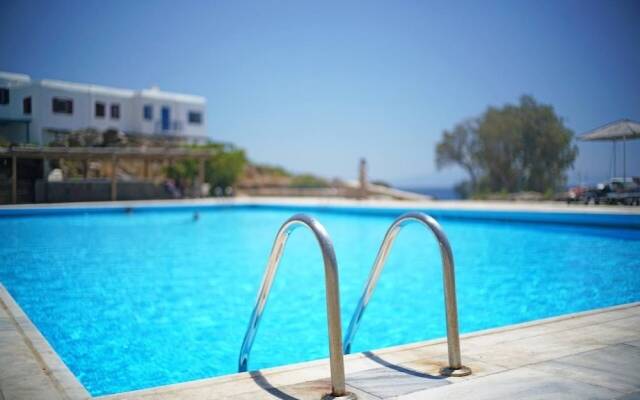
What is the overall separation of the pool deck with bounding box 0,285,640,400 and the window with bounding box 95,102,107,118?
16035 mm

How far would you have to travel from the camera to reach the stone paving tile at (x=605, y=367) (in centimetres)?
276

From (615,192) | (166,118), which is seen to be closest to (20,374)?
(615,192)

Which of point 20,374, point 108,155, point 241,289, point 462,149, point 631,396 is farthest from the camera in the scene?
point 462,149

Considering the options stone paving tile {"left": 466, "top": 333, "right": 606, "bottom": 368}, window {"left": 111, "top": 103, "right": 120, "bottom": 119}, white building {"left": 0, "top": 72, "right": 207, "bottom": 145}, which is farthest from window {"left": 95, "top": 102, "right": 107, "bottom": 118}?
stone paving tile {"left": 466, "top": 333, "right": 606, "bottom": 368}

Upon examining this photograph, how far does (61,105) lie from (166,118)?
667 inches

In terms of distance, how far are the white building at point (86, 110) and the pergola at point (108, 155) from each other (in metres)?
0.28

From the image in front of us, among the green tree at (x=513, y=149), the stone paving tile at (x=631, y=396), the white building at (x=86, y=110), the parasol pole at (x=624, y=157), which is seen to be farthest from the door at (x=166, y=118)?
the stone paving tile at (x=631, y=396)

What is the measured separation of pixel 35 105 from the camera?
12.9 metres

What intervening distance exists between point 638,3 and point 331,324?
45.1 ft

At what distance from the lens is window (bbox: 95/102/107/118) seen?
1848cm

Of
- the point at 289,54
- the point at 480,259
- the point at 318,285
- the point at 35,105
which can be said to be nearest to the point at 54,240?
the point at 35,105

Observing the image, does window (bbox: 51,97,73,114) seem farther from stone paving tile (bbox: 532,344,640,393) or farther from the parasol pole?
the parasol pole

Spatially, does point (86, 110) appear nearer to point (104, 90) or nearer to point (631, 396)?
point (104, 90)

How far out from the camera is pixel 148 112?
2720cm
